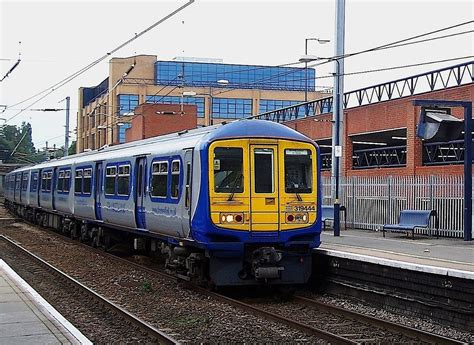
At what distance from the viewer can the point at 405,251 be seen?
1534cm

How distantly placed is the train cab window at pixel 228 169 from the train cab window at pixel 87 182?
9.51 metres

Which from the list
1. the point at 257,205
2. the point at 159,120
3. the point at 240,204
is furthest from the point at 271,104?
the point at 240,204

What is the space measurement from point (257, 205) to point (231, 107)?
6179 centimetres

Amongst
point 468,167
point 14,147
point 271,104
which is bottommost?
point 468,167

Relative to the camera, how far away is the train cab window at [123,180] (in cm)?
1747

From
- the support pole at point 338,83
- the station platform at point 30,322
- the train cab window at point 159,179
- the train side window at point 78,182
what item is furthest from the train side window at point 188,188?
the train side window at point 78,182

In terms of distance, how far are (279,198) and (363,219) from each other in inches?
432

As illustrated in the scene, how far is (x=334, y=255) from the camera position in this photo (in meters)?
13.9

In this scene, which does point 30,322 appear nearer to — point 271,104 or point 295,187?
point 295,187

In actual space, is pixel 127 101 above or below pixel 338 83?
above

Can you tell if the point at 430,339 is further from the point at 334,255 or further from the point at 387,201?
the point at 387,201

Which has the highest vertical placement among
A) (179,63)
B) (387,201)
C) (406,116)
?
(179,63)

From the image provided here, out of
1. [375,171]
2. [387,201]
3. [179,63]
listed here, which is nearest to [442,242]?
[387,201]

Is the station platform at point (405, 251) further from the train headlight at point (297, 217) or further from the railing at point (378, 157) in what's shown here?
the railing at point (378, 157)
